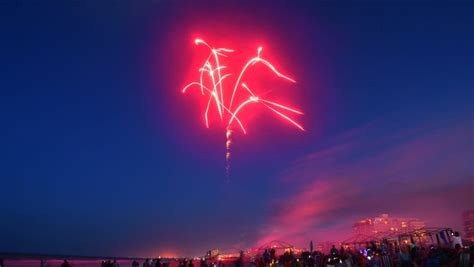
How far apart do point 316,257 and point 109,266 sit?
46.3 feet

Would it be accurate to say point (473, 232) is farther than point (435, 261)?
Yes

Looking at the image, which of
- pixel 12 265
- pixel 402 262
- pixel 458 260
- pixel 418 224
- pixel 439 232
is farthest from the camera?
pixel 418 224

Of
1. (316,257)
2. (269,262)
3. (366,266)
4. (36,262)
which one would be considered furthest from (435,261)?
(36,262)

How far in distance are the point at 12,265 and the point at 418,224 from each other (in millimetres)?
183991

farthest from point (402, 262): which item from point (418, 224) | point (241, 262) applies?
point (418, 224)

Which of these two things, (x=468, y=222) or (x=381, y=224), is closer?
(x=468, y=222)

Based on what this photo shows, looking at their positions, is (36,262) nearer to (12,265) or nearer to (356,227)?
(12,265)

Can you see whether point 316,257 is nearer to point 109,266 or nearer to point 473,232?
point 109,266

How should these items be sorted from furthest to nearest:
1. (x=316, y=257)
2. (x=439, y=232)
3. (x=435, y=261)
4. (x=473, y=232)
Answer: (x=473, y=232) < (x=439, y=232) < (x=316, y=257) < (x=435, y=261)

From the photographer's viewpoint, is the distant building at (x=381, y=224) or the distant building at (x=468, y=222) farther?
the distant building at (x=381, y=224)

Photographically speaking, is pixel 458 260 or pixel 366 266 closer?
pixel 458 260

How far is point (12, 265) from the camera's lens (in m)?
26.3

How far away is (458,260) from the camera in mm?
15711

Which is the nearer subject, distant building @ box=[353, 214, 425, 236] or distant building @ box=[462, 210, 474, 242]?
distant building @ box=[462, 210, 474, 242]
